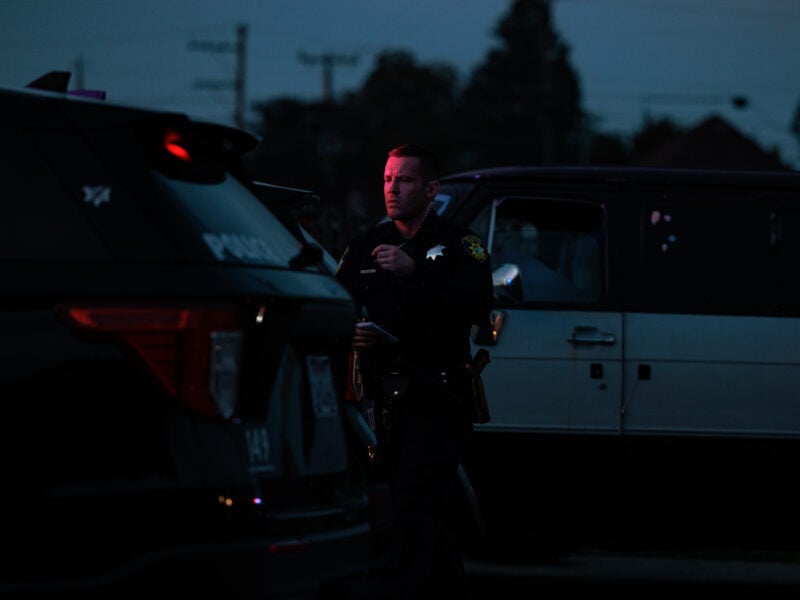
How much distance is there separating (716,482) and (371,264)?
97.7 inches

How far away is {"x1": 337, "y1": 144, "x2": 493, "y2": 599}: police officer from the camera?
5.57 meters

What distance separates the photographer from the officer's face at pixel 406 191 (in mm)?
5918

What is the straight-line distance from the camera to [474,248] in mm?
5926

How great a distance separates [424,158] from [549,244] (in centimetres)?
203

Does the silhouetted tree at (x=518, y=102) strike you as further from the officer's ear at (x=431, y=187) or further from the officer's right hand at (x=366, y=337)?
the officer's right hand at (x=366, y=337)

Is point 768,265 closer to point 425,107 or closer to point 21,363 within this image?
point 21,363

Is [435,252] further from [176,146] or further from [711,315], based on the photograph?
[711,315]

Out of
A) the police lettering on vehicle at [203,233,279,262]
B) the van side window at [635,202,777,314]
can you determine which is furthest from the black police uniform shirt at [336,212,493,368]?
the van side window at [635,202,777,314]

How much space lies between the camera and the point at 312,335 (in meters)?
4.02

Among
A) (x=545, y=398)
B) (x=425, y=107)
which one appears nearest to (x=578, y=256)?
(x=545, y=398)

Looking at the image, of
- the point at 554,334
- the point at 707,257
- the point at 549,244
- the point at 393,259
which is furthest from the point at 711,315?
the point at 393,259

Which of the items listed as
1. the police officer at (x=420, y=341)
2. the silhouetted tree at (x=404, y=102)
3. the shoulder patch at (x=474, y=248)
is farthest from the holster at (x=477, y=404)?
the silhouetted tree at (x=404, y=102)

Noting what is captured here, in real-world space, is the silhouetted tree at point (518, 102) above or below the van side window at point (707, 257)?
above

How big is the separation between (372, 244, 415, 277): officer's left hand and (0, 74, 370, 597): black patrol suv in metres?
1.65
